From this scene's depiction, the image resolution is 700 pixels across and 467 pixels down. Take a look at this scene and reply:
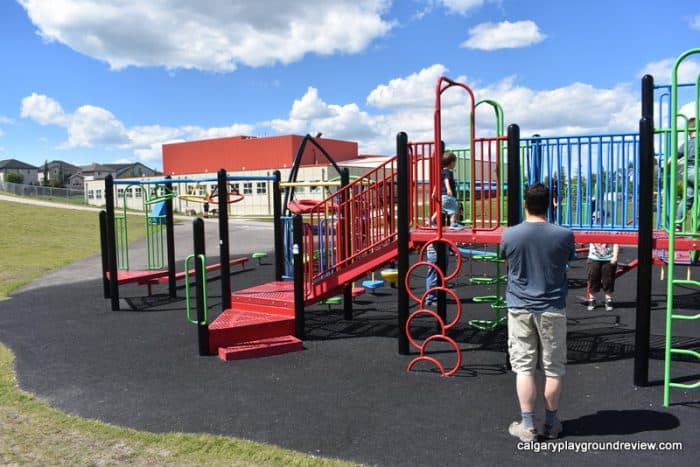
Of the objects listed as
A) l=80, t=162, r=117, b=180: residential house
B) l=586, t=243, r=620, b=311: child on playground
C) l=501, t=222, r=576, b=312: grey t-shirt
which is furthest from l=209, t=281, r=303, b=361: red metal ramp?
l=80, t=162, r=117, b=180: residential house

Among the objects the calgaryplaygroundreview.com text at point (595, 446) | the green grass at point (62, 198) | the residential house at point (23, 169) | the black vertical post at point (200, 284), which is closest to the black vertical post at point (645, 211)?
the calgaryplaygroundreview.com text at point (595, 446)

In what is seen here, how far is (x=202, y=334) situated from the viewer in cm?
650

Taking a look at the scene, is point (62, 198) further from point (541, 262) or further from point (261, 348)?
point (541, 262)

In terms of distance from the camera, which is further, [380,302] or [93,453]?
[380,302]

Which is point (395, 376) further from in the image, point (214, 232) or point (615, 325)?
point (214, 232)

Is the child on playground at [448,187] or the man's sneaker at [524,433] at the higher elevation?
the child on playground at [448,187]

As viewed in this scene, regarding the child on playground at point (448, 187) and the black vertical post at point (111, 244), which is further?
the black vertical post at point (111, 244)

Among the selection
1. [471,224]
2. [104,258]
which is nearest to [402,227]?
[471,224]

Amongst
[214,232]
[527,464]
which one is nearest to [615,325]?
[527,464]

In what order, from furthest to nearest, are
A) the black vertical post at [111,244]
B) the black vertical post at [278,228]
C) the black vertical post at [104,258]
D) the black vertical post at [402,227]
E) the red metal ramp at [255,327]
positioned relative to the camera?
the black vertical post at [104,258]
the black vertical post at [111,244]
the black vertical post at [278,228]
the red metal ramp at [255,327]
the black vertical post at [402,227]

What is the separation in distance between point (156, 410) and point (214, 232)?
81.7ft

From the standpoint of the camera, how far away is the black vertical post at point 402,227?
624 cm

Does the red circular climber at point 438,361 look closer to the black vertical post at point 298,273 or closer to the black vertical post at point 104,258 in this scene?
the black vertical post at point 298,273

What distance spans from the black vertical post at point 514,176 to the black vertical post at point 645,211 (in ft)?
3.71
